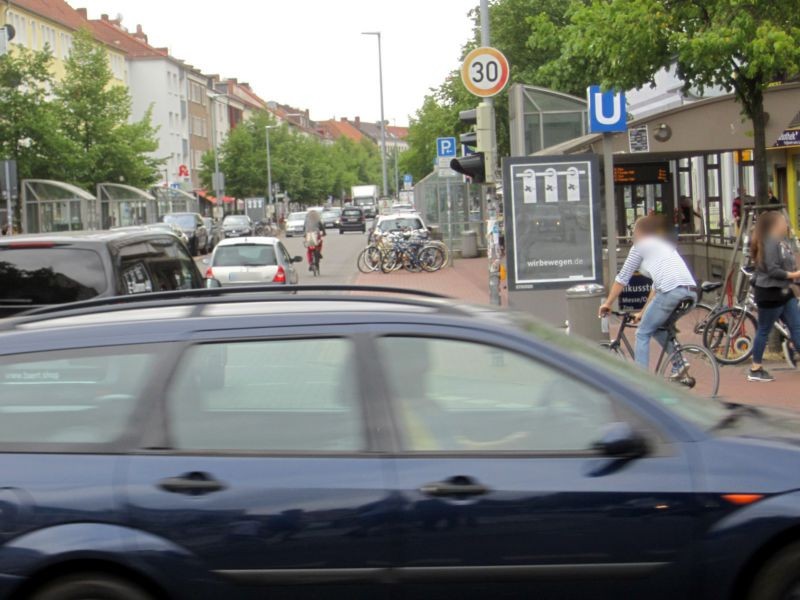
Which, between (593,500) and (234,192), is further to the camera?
(234,192)

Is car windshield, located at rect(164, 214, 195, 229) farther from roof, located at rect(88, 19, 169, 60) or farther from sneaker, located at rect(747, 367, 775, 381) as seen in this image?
roof, located at rect(88, 19, 169, 60)

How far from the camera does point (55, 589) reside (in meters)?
4.10

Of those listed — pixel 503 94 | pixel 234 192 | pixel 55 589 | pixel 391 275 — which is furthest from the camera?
pixel 234 192

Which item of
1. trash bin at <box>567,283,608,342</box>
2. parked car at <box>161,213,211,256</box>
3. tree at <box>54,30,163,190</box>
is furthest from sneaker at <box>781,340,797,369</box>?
tree at <box>54,30,163,190</box>

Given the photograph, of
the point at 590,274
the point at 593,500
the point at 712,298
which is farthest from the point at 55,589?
the point at 712,298

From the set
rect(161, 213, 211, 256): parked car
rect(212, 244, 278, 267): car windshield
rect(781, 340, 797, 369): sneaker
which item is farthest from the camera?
rect(161, 213, 211, 256): parked car

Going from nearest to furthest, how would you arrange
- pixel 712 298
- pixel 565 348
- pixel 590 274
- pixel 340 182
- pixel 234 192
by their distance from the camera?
pixel 565 348 → pixel 590 274 → pixel 712 298 → pixel 234 192 → pixel 340 182

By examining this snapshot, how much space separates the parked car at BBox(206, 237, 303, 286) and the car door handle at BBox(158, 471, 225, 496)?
55.1ft

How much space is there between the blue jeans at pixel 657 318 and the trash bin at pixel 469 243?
91.4 feet

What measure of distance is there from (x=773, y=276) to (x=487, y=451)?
7.80 meters

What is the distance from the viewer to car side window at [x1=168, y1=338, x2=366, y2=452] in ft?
14.0

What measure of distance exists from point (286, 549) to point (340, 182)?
135 metres

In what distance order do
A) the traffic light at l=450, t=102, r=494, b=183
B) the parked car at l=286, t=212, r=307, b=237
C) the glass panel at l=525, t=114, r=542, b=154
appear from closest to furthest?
the traffic light at l=450, t=102, r=494, b=183 < the glass panel at l=525, t=114, r=542, b=154 < the parked car at l=286, t=212, r=307, b=237

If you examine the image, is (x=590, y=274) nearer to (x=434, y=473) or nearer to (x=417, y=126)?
(x=434, y=473)
